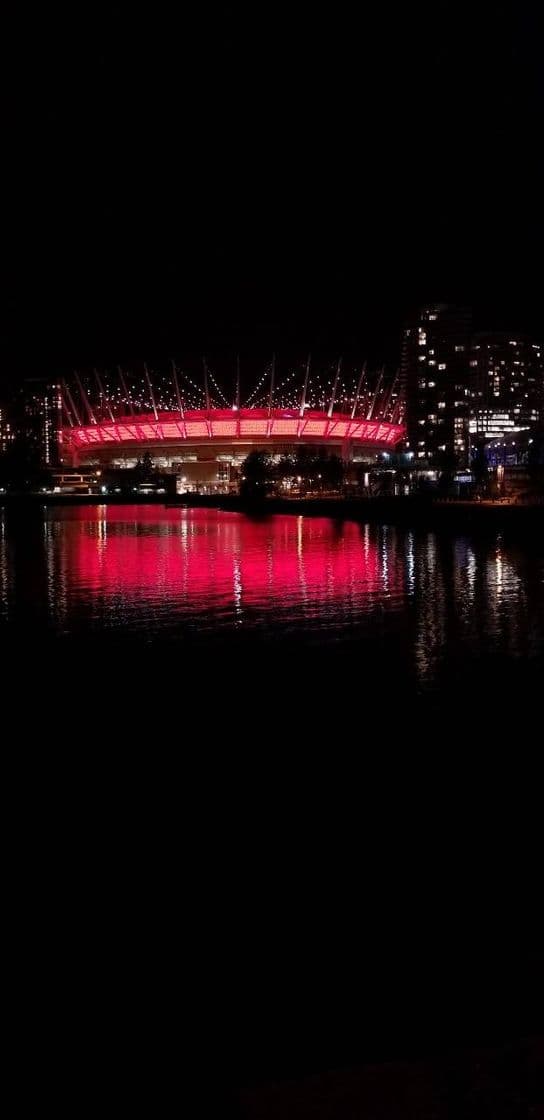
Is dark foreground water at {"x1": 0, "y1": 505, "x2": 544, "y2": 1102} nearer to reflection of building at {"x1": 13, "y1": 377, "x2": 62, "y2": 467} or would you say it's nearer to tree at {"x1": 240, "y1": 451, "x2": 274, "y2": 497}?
tree at {"x1": 240, "y1": 451, "x2": 274, "y2": 497}

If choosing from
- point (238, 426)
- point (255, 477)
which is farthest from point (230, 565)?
point (238, 426)

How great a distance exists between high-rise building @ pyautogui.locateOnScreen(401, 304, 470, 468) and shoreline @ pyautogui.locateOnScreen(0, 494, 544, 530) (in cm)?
5792

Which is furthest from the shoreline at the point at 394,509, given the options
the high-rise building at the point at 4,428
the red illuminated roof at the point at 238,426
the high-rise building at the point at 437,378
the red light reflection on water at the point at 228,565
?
the high-rise building at the point at 437,378

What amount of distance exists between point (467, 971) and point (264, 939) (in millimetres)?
804

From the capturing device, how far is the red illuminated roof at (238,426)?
72.8 metres

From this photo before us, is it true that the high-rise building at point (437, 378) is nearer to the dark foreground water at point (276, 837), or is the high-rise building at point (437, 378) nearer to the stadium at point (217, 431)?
the stadium at point (217, 431)

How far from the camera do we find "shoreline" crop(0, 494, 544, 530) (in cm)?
2861

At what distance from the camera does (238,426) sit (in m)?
73.1

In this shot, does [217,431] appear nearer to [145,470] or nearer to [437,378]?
[145,470]

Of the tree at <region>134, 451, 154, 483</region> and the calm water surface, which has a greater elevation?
the tree at <region>134, 451, 154, 483</region>

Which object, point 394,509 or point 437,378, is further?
point 437,378

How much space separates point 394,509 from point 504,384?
282ft

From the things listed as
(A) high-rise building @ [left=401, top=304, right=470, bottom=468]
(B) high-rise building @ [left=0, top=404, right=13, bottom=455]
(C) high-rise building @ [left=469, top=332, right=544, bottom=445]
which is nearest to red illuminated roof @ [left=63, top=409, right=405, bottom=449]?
(A) high-rise building @ [left=401, top=304, right=470, bottom=468]

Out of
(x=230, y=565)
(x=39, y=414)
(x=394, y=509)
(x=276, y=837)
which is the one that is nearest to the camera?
(x=276, y=837)
